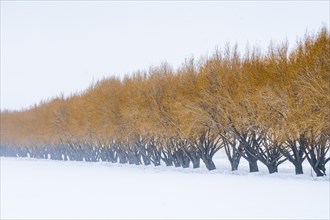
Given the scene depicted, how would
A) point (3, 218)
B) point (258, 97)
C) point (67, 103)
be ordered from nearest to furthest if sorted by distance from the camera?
1. point (3, 218)
2. point (258, 97)
3. point (67, 103)

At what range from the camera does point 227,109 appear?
107 ft

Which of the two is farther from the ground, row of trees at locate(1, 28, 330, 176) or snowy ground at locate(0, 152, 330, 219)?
row of trees at locate(1, 28, 330, 176)

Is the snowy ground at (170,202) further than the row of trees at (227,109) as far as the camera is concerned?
No

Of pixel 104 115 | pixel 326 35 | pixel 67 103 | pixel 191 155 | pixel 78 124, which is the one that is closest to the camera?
pixel 326 35

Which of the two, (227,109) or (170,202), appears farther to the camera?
(227,109)

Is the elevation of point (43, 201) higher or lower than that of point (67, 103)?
lower

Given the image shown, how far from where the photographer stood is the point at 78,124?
202 feet

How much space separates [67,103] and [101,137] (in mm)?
18742

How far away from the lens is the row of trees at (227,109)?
2612cm

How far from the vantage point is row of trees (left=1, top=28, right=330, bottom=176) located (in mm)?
26125

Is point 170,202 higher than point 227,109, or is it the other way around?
point 227,109

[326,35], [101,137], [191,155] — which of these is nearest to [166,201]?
[326,35]

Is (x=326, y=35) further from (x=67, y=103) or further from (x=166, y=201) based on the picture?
(x=67, y=103)

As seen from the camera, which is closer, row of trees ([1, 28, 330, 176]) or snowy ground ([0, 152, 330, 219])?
snowy ground ([0, 152, 330, 219])
